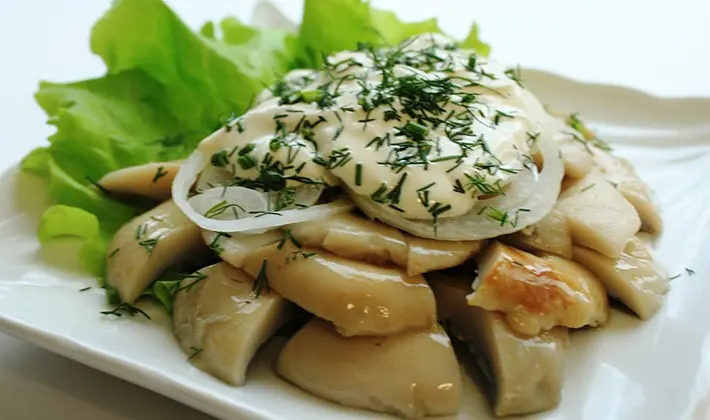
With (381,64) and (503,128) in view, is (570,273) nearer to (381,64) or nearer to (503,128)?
(503,128)

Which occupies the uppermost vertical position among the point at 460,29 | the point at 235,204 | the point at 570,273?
the point at 235,204

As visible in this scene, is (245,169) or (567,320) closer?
(567,320)

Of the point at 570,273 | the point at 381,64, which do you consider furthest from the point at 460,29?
the point at 570,273

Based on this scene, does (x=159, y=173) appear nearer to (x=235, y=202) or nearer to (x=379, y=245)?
(x=235, y=202)

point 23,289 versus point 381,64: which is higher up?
point 381,64

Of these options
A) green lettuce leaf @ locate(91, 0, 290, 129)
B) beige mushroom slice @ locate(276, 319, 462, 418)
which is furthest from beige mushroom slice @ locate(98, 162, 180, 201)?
beige mushroom slice @ locate(276, 319, 462, 418)

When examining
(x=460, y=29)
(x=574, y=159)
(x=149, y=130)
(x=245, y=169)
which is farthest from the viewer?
(x=460, y=29)

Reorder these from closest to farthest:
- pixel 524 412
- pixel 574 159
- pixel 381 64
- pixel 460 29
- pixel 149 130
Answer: pixel 524 412
pixel 574 159
pixel 381 64
pixel 149 130
pixel 460 29

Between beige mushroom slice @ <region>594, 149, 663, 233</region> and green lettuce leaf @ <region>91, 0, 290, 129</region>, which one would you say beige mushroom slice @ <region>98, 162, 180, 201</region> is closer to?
green lettuce leaf @ <region>91, 0, 290, 129</region>
